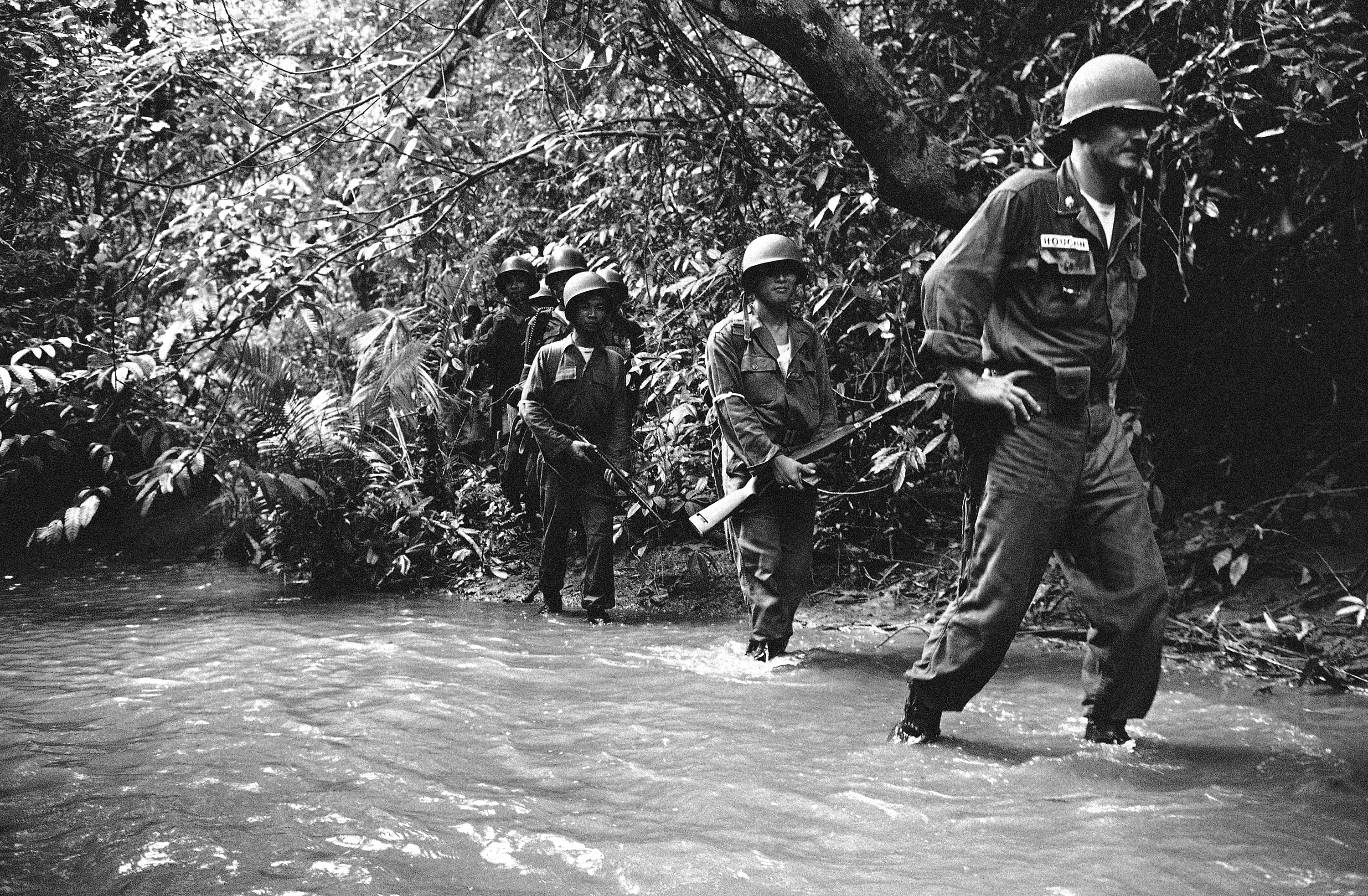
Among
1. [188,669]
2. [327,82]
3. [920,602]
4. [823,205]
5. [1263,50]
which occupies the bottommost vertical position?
[188,669]

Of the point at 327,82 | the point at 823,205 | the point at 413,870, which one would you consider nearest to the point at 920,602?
the point at 823,205

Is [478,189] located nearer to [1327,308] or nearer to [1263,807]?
[1327,308]

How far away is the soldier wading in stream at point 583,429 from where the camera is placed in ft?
25.5

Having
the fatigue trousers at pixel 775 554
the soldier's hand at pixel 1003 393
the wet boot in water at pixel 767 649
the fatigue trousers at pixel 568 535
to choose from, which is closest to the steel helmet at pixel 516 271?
the fatigue trousers at pixel 568 535

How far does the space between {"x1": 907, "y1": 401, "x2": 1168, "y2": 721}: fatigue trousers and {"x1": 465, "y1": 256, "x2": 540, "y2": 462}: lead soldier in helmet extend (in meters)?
6.06

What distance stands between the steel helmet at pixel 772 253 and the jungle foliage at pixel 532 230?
0.54 m

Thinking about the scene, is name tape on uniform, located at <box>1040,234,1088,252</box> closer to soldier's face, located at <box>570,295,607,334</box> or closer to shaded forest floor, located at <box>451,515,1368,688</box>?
shaded forest floor, located at <box>451,515,1368,688</box>

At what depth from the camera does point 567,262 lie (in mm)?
8797

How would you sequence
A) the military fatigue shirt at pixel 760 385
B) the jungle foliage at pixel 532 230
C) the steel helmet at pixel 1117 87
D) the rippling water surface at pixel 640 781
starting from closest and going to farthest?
the rippling water surface at pixel 640 781
the steel helmet at pixel 1117 87
the military fatigue shirt at pixel 760 385
the jungle foliage at pixel 532 230

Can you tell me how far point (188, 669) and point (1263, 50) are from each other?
6.20 meters

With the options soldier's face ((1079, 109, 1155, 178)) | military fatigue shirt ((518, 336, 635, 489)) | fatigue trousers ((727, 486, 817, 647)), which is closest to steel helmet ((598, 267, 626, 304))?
military fatigue shirt ((518, 336, 635, 489))

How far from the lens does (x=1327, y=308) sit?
268 inches

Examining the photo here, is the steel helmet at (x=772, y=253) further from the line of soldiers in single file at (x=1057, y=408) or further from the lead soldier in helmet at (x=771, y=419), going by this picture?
the line of soldiers in single file at (x=1057, y=408)

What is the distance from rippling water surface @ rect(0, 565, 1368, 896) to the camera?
9.57 ft
